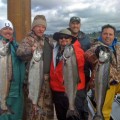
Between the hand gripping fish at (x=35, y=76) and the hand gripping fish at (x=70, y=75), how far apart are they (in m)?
0.36

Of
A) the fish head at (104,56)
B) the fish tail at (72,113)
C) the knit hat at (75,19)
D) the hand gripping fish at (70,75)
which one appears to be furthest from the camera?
the knit hat at (75,19)

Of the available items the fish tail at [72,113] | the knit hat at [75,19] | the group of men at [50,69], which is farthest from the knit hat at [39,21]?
the fish tail at [72,113]

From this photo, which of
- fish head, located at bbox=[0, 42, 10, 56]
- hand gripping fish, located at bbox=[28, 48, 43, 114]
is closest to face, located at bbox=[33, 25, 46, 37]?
hand gripping fish, located at bbox=[28, 48, 43, 114]

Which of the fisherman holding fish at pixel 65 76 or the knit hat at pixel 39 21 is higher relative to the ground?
the knit hat at pixel 39 21

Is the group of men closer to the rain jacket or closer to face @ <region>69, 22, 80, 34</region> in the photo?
the rain jacket

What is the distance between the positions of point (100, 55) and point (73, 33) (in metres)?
1.31

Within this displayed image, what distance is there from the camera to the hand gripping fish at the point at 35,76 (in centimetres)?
645

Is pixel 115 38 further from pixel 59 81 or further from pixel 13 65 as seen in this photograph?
pixel 13 65

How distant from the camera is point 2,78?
6.61m

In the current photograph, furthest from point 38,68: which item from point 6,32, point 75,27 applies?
point 75,27

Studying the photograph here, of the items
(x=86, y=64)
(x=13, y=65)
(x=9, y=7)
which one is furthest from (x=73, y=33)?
(x=9, y=7)

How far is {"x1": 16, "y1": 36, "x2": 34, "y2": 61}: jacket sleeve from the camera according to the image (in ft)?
22.2

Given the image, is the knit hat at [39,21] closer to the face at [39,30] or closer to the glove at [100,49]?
the face at [39,30]

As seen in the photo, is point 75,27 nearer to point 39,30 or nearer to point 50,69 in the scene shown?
point 39,30
